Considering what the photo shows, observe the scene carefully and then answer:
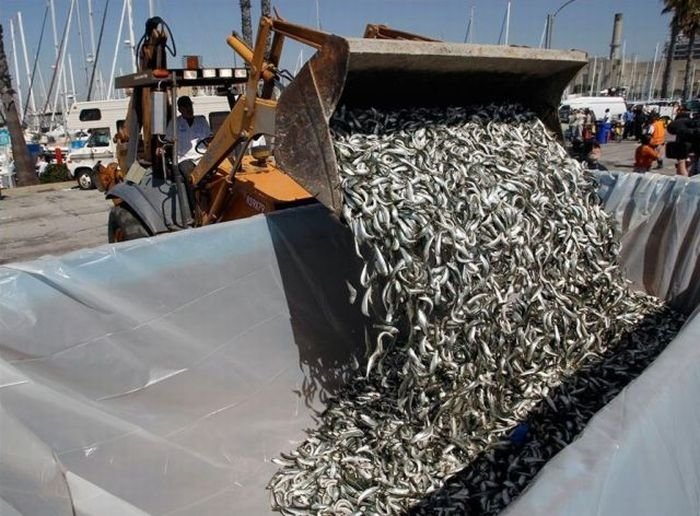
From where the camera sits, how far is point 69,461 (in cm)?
272

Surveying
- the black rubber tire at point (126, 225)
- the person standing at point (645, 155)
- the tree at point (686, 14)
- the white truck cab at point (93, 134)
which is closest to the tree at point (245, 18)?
the white truck cab at point (93, 134)

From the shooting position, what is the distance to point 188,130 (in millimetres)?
5652

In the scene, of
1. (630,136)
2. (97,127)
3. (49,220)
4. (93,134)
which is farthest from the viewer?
(630,136)

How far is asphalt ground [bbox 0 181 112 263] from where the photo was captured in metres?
9.13

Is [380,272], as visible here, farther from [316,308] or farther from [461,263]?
[316,308]

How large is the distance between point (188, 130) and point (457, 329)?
3789mm

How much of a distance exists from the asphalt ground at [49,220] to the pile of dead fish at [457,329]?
6870 mm

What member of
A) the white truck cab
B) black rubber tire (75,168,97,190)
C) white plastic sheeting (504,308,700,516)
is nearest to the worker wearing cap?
white plastic sheeting (504,308,700,516)

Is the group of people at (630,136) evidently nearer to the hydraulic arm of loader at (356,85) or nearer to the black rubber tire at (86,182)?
the hydraulic arm of loader at (356,85)

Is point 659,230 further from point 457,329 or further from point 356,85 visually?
point 356,85

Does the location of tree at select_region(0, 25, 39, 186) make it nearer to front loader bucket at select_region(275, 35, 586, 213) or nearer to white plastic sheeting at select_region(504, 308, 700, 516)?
front loader bucket at select_region(275, 35, 586, 213)

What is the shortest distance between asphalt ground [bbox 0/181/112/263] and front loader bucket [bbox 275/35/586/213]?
6.72 meters

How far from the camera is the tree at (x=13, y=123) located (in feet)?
49.5

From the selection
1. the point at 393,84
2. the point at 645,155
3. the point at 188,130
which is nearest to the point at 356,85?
the point at 393,84
